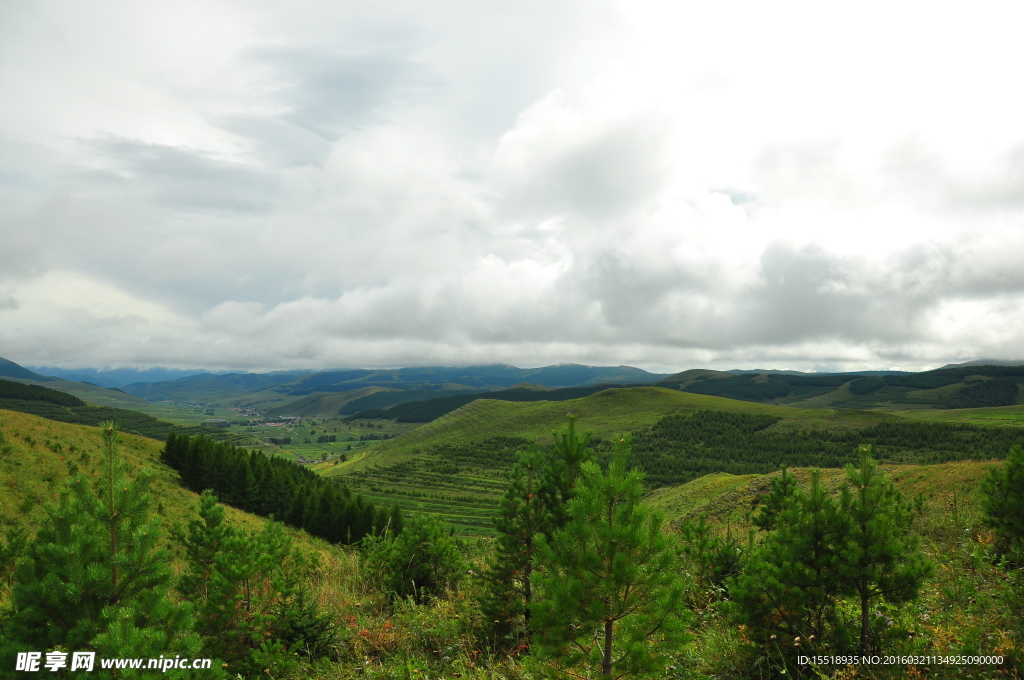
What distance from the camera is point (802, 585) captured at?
6.67 meters

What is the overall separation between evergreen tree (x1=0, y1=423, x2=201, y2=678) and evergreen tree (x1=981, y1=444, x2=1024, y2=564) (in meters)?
17.7

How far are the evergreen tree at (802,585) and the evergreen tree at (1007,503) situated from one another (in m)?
8.43

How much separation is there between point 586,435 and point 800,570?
4377 mm

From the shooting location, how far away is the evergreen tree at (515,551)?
30.6ft

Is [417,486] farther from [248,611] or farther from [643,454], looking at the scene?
[248,611]

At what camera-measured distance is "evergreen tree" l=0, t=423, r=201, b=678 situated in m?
5.88

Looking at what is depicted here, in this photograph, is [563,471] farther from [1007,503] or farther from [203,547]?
[1007,503]

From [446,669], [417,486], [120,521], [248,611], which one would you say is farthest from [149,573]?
[417,486]

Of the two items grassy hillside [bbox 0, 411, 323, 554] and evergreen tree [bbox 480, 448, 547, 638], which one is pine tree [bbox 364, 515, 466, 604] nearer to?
evergreen tree [bbox 480, 448, 547, 638]

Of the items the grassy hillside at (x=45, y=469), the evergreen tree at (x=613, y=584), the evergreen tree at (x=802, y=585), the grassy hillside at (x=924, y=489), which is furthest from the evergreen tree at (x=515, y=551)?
the grassy hillside at (x=45, y=469)

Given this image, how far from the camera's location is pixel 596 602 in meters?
5.55

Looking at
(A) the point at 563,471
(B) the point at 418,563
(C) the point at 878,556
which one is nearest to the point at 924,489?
(C) the point at 878,556

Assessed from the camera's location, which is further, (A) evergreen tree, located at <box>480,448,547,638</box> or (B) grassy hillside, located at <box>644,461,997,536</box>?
(B) grassy hillside, located at <box>644,461,997,536</box>

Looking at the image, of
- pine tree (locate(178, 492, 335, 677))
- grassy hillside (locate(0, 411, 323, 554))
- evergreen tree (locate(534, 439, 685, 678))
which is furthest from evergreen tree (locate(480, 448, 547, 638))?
grassy hillside (locate(0, 411, 323, 554))
